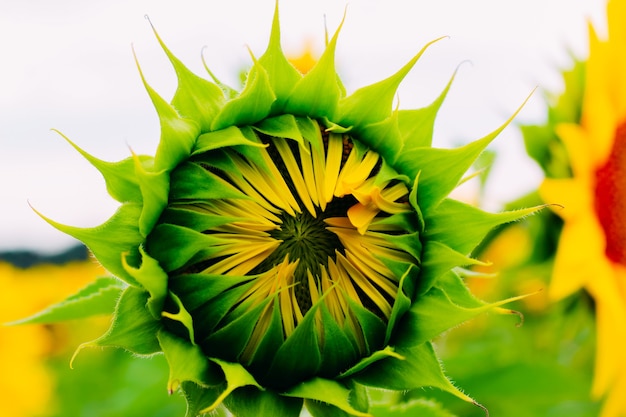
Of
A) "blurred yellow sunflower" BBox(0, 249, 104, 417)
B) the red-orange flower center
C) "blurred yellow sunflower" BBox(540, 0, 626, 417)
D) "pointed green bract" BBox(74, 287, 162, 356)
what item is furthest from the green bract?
"blurred yellow sunflower" BBox(0, 249, 104, 417)

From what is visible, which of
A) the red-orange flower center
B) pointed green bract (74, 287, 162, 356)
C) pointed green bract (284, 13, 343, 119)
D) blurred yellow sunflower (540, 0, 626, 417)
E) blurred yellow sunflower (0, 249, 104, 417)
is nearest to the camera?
pointed green bract (74, 287, 162, 356)

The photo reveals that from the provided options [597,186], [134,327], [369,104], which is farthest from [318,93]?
[597,186]

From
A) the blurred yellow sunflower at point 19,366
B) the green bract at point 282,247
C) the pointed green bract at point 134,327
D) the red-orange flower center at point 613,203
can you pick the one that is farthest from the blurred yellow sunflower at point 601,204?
the blurred yellow sunflower at point 19,366

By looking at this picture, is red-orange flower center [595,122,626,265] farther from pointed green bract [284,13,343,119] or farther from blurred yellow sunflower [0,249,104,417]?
blurred yellow sunflower [0,249,104,417]

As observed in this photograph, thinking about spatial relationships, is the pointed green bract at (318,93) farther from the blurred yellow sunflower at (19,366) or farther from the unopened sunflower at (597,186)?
the blurred yellow sunflower at (19,366)

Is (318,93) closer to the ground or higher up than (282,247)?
higher up

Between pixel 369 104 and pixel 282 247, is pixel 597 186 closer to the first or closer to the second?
pixel 369 104
